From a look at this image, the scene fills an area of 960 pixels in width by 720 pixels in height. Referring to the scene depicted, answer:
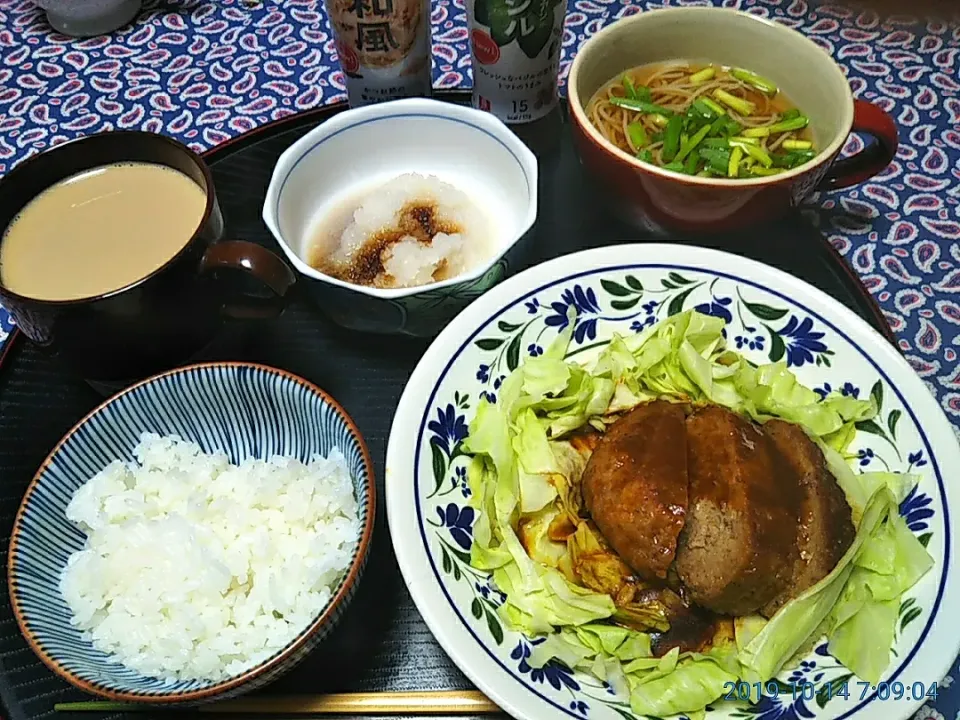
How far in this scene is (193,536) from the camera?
Result: 1.48 meters

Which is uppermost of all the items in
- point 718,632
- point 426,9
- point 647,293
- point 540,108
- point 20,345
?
point 426,9

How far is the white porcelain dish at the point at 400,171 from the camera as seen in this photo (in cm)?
175

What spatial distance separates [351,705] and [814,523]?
85cm

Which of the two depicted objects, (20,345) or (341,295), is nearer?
(341,295)

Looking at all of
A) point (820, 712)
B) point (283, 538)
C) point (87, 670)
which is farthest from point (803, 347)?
point (87, 670)

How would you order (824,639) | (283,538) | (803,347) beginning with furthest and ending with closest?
(803,347), (283,538), (824,639)

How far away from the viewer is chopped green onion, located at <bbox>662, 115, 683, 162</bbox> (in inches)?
79.7

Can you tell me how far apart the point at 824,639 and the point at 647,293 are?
0.76m

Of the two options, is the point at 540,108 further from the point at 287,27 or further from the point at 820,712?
the point at 820,712

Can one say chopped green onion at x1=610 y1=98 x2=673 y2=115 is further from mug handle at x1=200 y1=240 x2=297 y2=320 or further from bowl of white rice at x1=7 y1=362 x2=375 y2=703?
bowl of white rice at x1=7 y1=362 x2=375 y2=703

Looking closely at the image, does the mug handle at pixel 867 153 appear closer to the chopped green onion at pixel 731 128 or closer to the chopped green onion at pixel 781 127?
the chopped green onion at pixel 781 127

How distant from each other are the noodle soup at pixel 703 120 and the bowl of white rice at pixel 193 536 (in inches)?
42.0

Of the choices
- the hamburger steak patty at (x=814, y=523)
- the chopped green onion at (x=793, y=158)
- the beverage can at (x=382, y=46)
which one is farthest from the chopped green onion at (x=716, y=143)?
the hamburger steak patty at (x=814, y=523)

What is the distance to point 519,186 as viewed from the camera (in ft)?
6.55
